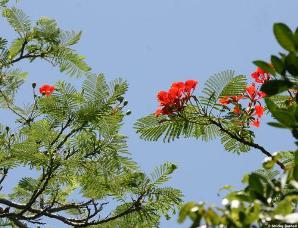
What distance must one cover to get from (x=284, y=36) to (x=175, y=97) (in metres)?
2.60

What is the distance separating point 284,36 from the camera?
4.72ft

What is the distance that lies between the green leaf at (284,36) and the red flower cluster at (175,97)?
254 centimetres

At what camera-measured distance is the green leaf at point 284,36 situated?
142 centimetres

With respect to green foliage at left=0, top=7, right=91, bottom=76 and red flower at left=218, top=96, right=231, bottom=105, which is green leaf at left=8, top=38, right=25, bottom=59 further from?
red flower at left=218, top=96, right=231, bottom=105

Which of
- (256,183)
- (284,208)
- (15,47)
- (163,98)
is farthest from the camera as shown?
(15,47)

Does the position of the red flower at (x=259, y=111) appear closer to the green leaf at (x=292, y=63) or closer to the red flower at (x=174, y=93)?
the red flower at (x=174, y=93)

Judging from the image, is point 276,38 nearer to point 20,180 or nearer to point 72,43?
point 20,180

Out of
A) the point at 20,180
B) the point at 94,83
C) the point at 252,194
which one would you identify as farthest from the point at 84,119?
the point at 252,194

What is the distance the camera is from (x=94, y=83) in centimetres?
455

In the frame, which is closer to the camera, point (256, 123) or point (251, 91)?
point (256, 123)

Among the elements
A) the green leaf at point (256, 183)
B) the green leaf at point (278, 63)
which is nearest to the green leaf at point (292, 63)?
the green leaf at point (278, 63)

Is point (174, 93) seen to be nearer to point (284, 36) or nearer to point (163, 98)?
point (163, 98)

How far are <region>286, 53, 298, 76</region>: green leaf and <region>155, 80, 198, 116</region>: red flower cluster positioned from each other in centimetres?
248

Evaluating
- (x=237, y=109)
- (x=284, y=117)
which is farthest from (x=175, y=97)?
(x=284, y=117)
